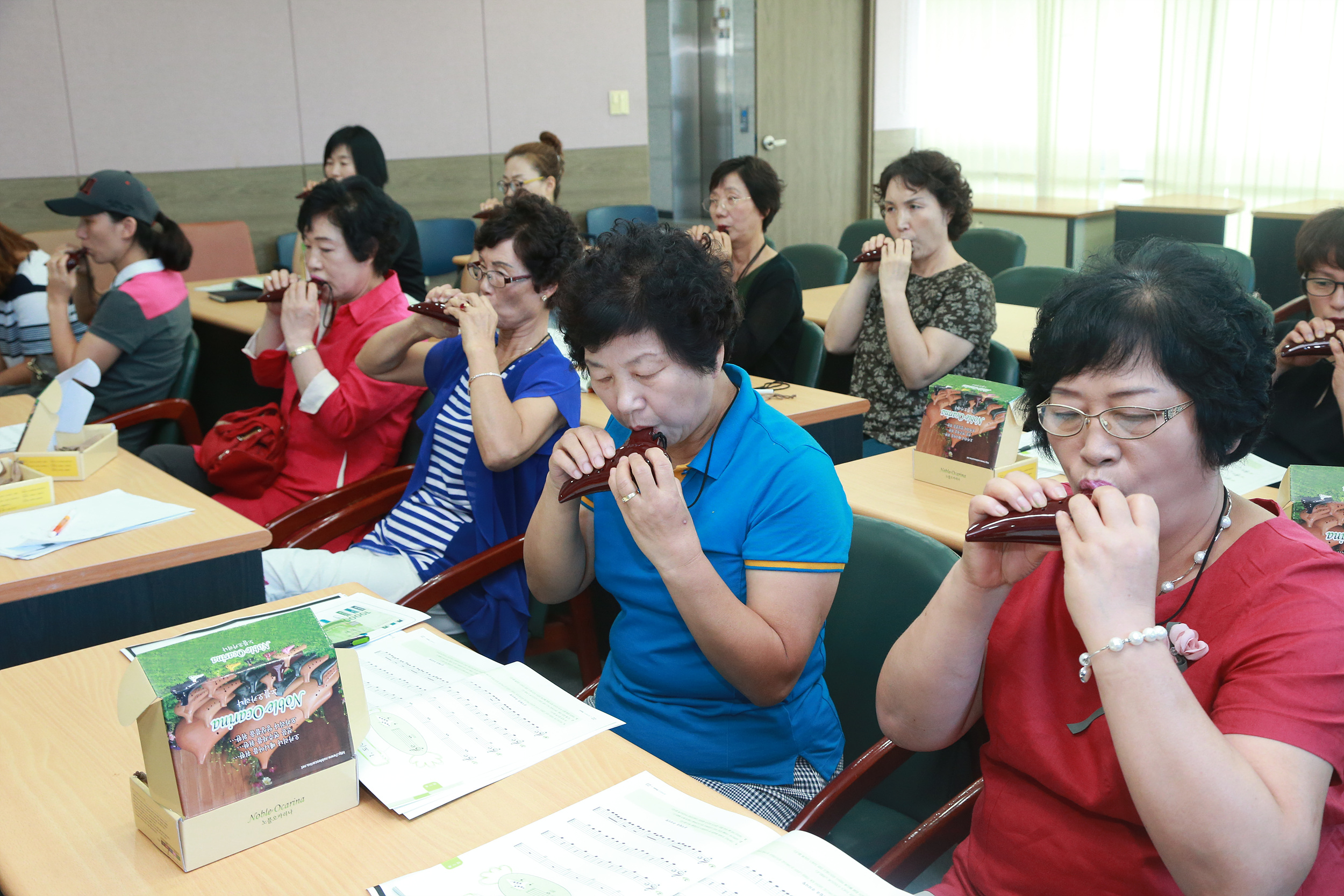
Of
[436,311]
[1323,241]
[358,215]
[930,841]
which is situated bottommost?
[930,841]

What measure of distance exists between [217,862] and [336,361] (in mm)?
2004

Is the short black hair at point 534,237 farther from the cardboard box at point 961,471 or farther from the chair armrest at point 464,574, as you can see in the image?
the cardboard box at point 961,471

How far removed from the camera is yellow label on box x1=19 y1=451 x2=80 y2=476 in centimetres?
238

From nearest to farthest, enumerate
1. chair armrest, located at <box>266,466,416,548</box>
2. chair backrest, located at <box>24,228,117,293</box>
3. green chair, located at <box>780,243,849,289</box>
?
chair armrest, located at <box>266,466,416,548</box> < green chair, located at <box>780,243,849,289</box> < chair backrest, located at <box>24,228,117,293</box>

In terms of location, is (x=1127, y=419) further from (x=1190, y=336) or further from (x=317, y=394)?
(x=317, y=394)

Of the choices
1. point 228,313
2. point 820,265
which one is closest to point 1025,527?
point 820,265

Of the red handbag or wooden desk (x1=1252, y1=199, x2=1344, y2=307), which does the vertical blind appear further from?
the red handbag

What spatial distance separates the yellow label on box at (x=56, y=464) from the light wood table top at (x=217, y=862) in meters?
1.09

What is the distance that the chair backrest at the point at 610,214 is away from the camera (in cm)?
669

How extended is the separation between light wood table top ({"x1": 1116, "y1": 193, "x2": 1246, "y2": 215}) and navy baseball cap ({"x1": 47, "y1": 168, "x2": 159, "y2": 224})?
18.0ft

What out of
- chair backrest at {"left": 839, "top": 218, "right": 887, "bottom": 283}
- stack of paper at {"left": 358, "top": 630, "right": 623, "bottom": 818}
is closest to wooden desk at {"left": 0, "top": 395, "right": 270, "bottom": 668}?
stack of paper at {"left": 358, "top": 630, "right": 623, "bottom": 818}

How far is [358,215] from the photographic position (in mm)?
2939

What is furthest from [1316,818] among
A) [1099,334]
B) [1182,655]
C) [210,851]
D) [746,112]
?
[746,112]

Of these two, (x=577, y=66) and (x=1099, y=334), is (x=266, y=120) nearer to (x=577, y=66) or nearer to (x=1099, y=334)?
(x=577, y=66)
